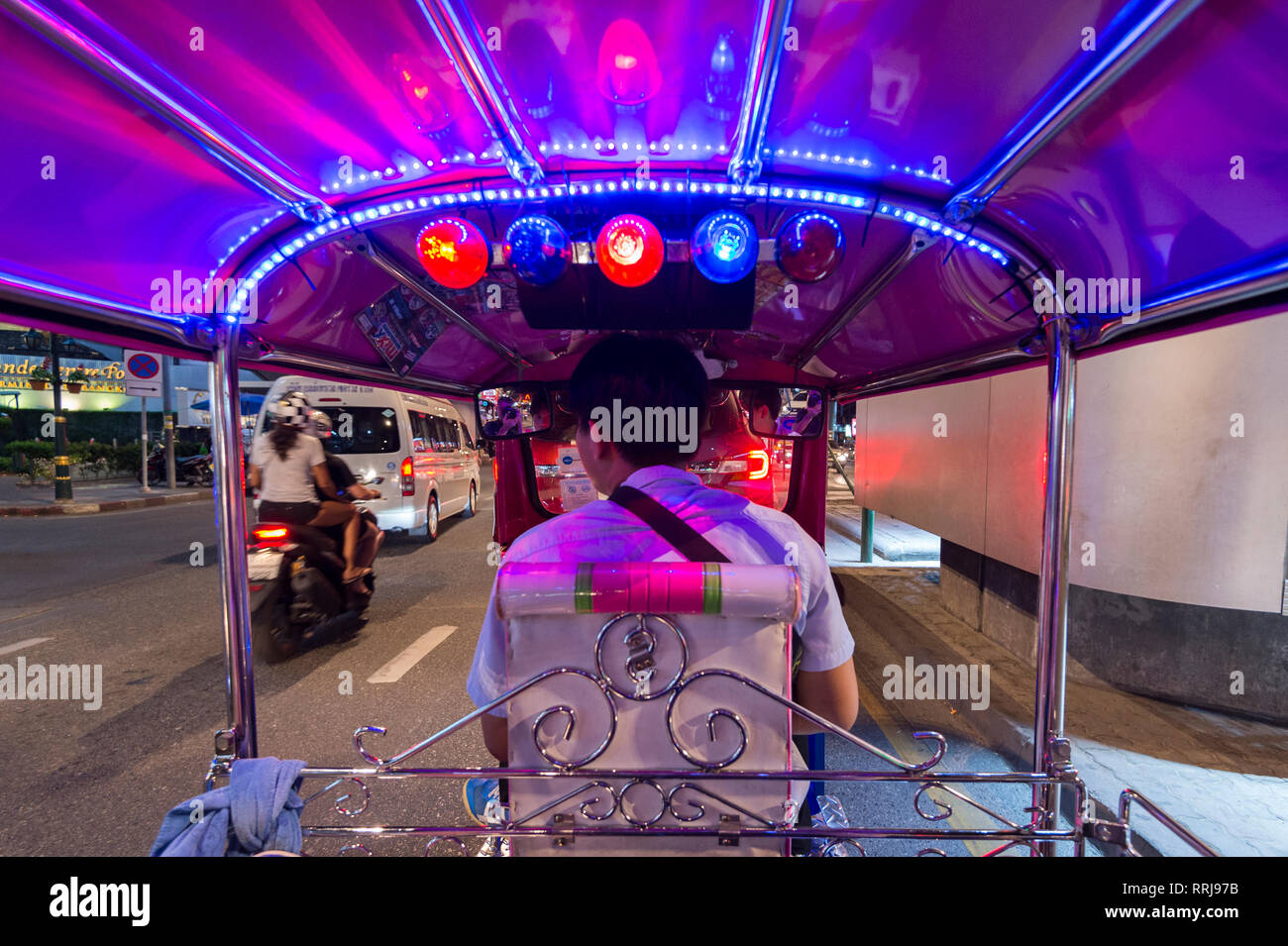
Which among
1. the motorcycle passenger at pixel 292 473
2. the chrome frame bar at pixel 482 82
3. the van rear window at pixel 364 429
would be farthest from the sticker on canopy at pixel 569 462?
the van rear window at pixel 364 429

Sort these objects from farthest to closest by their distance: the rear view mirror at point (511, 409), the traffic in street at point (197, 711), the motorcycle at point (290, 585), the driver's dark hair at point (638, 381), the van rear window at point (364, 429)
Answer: the van rear window at point (364, 429)
the motorcycle at point (290, 585)
the rear view mirror at point (511, 409)
the traffic in street at point (197, 711)
the driver's dark hair at point (638, 381)

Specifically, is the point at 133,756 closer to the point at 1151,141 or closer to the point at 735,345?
the point at 735,345

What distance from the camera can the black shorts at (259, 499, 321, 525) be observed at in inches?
189

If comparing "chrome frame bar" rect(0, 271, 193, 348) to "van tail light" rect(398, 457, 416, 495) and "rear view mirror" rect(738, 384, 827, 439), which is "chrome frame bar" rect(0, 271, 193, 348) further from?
"van tail light" rect(398, 457, 416, 495)

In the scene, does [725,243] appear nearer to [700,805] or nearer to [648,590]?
[648,590]

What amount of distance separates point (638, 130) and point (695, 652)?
Result: 48.3 inches

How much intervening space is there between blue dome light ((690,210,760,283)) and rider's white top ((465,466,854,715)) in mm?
533

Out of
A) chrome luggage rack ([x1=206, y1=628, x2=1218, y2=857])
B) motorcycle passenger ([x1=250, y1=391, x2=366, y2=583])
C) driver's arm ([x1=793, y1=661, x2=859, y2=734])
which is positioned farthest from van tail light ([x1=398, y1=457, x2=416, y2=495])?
driver's arm ([x1=793, y1=661, x2=859, y2=734])

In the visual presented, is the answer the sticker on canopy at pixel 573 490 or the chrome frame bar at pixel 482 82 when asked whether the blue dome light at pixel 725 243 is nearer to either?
the chrome frame bar at pixel 482 82

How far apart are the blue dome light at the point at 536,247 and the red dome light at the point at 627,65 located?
1.08ft

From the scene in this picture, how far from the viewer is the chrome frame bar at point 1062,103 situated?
2.99 feet

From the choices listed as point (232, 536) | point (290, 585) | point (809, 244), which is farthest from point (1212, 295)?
point (290, 585)

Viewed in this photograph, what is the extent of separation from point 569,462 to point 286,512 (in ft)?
9.55

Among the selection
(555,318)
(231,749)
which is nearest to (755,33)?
(555,318)
